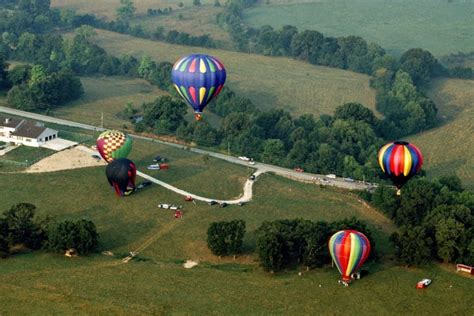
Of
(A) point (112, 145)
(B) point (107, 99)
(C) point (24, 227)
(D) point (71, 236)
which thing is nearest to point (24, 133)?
(A) point (112, 145)

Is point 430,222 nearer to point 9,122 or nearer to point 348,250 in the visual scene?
point 348,250

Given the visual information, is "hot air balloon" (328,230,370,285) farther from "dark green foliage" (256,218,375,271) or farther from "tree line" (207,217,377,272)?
"tree line" (207,217,377,272)

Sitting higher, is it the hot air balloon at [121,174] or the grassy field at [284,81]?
the grassy field at [284,81]

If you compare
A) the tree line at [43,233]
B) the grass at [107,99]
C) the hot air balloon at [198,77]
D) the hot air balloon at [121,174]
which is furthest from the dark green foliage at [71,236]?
the grass at [107,99]

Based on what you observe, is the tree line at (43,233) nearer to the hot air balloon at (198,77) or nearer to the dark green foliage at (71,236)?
the dark green foliage at (71,236)

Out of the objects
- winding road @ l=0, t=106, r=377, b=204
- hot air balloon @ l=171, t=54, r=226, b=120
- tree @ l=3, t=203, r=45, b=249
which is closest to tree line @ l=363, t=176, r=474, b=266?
winding road @ l=0, t=106, r=377, b=204

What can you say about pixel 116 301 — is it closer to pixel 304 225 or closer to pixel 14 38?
pixel 304 225
